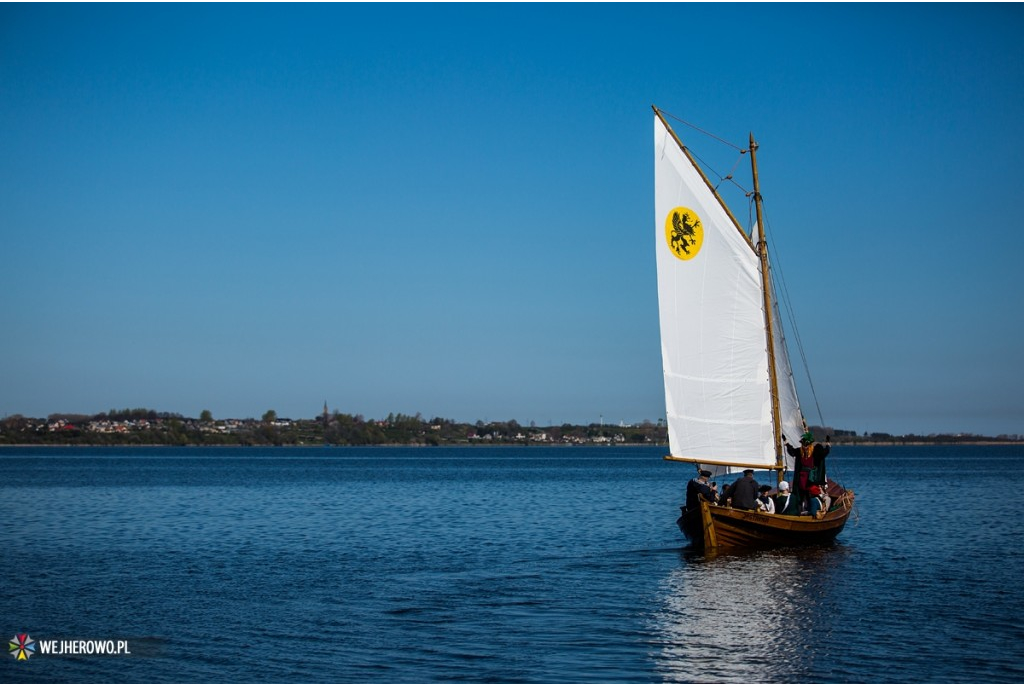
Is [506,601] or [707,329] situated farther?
[707,329]

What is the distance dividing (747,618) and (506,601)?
228 inches

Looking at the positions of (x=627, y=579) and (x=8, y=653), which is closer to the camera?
(x=8, y=653)

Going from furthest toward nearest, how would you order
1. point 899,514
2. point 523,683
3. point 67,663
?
point 899,514 < point 67,663 < point 523,683

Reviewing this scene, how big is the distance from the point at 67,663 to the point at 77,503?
156 feet

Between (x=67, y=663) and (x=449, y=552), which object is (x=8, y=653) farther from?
(x=449, y=552)

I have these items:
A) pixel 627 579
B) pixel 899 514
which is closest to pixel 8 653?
pixel 627 579

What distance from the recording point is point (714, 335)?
34.2 meters

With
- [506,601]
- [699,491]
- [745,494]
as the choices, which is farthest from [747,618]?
[699,491]

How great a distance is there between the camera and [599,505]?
63.3 meters

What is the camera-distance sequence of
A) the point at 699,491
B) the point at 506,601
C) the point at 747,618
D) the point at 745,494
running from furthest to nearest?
the point at 699,491, the point at 745,494, the point at 506,601, the point at 747,618

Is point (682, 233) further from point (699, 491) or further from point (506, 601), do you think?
point (506, 601)

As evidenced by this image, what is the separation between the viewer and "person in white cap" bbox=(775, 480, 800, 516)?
33750mm

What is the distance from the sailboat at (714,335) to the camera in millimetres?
33812

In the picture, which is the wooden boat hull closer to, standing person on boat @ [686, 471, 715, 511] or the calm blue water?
standing person on boat @ [686, 471, 715, 511]
